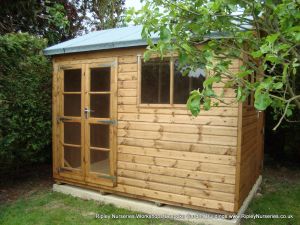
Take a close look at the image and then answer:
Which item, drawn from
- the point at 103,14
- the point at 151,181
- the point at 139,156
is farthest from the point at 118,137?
the point at 103,14

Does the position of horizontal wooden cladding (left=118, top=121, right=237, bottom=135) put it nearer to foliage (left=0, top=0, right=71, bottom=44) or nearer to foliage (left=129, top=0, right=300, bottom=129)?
foliage (left=129, top=0, right=300, bottom=129)

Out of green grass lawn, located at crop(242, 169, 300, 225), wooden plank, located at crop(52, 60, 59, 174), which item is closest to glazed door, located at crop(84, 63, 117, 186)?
wooden plank, located at crop(52, 60, 59, 174)

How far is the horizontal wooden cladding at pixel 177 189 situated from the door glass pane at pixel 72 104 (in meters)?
1.38

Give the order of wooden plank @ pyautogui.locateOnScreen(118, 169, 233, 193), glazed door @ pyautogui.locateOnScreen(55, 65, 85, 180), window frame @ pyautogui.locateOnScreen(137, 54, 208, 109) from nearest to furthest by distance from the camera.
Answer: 1. wooden plank @ pyautogui.locateOnScreen(118, 169, 233, 193)
2. window frame @ pyautogui.locateOnScreen(137, 54, 208, 109)
3. glazed door @ pyautogui.locateOnScreen(55, 65, 85, 180)

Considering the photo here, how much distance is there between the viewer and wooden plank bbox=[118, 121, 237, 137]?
3627mm

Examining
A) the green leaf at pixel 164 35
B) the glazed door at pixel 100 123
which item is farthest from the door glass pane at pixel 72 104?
the green leaf at pixel 164 35

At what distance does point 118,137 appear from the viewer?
14.5ft

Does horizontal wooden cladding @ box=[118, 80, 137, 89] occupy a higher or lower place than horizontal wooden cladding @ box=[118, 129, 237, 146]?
higher

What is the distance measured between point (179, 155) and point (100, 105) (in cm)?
154

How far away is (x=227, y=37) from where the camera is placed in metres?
2.68

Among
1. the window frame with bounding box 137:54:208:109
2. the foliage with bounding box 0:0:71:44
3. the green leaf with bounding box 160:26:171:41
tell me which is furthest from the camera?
the foliage with bounding box 0:0:71:44

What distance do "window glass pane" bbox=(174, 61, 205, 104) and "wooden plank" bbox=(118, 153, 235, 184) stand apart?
32.8 inches

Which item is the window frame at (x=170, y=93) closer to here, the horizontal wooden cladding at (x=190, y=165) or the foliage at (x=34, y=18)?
the horizontal wooden cladding at (x=190, y=165)

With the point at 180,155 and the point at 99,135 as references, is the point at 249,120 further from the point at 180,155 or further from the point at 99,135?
the point at 99,135
